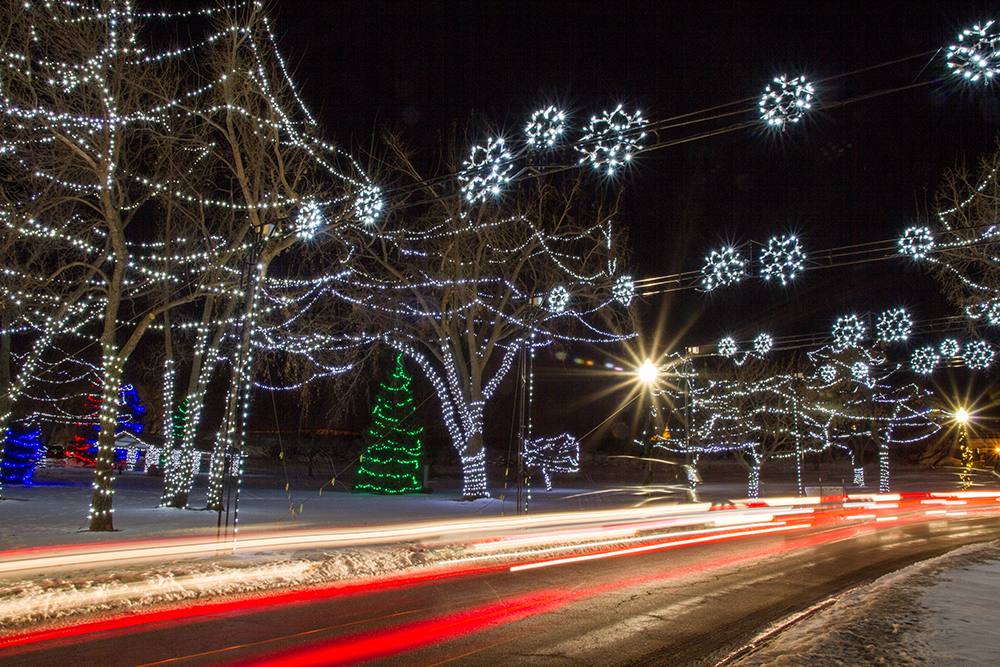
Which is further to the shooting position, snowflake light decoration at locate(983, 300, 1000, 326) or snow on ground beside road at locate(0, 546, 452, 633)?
snowflake light decoration at locate(983, 300, 1000, 326)

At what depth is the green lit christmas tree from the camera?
1262 inches

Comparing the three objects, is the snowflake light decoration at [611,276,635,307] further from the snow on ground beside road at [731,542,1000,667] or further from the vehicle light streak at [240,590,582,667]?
the vehicle light streak at [240,590,582,667]

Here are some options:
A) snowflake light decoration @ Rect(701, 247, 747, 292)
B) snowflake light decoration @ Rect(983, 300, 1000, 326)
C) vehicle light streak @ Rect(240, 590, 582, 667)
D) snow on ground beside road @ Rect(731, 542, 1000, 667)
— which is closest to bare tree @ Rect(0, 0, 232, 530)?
vehicle light streak @ Rect(240, 590, 582, 667)

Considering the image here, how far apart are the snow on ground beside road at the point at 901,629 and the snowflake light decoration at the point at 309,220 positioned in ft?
35.8

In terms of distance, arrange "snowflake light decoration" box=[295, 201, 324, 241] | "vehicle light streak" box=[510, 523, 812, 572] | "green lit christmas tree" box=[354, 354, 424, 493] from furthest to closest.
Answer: "green lit christmas tree" box=[354, 354, 424, 493] < "snowflake light decoration" box=[295, 201, 324, 241] < "vehicle light streak" box=[510, 523, 812, 572]

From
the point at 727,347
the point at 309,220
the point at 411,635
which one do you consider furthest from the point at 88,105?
the point at 727,347

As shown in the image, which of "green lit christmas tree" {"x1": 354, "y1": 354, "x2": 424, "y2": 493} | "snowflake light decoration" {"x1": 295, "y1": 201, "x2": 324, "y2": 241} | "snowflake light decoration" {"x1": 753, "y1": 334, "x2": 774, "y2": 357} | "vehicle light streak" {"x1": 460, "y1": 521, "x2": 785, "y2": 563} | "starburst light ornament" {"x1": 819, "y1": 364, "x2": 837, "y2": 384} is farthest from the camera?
"starburst light ornament" {"x1": 819, "y1": 364, "x2": 837, "y2": 384}

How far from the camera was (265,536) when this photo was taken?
14.2m

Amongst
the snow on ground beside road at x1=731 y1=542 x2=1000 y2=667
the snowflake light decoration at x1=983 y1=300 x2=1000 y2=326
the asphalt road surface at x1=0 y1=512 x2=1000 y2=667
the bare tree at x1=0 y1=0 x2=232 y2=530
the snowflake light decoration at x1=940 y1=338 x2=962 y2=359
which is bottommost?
the asphalt road surface at x1=0 y1=512 x2=1000 y2=667

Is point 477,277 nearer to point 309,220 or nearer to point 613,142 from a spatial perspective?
point 309,220

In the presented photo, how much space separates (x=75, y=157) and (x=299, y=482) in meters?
26.5

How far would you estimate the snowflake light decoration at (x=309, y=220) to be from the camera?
14.0 m

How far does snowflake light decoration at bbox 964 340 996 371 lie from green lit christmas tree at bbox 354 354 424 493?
21.6 metres

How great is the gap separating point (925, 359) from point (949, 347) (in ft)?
3.06
